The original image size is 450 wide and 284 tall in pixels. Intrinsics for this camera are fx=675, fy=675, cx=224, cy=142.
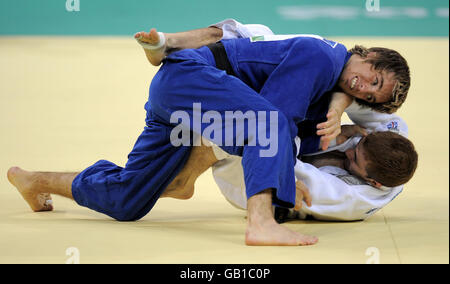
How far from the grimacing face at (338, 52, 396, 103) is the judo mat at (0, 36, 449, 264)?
551mm

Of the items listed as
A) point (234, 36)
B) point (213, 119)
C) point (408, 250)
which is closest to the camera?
point (408, 250)

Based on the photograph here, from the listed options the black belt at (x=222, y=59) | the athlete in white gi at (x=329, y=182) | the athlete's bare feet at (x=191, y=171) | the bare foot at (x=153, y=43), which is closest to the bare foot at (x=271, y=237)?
the athlete in white gi at (x=329, y=182)

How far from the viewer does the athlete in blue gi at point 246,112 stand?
2.44m

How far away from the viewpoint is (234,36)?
117 inches

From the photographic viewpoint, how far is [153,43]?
8.72ft

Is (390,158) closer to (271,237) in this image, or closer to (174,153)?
(271,237)

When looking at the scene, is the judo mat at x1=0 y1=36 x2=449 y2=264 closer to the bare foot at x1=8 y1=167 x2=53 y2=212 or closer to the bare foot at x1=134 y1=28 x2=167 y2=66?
the bare foot at x1=8 y1=167 x2=53 y2=212

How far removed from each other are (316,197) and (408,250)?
1.92 ft

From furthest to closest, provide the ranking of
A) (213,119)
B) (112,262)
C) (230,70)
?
1. (230,70)
2. (213,119)
3. (112,262)

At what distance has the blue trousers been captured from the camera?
8.05 feet

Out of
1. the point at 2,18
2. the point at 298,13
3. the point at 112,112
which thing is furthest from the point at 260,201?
the point at 2,18

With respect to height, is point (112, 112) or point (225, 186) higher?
point (225, 186)

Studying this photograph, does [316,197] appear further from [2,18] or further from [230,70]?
[2,18]

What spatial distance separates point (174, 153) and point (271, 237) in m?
0.69
